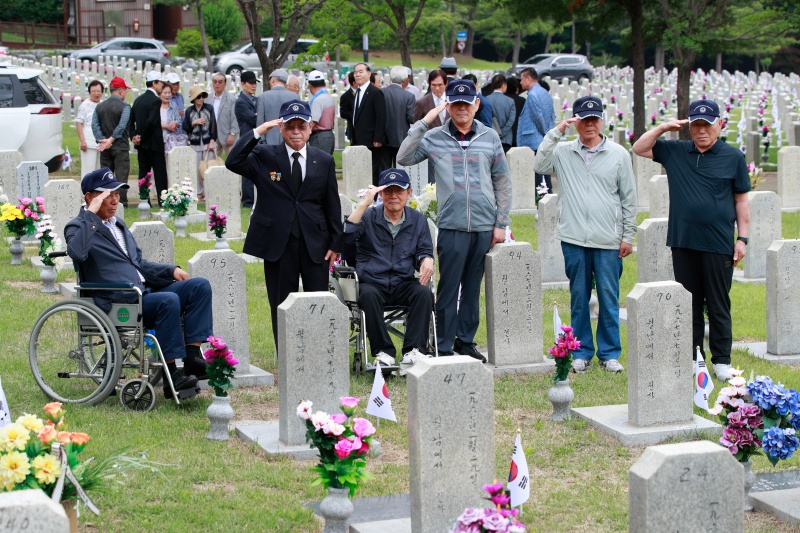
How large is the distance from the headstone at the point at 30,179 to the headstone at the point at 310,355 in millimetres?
9262

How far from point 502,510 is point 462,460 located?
1.12 meters

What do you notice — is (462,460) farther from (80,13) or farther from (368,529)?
(80,13)

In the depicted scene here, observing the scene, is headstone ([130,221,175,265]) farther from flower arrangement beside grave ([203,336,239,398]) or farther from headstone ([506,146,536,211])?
headstone ([506,146,536,211])

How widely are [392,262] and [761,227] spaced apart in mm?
5455

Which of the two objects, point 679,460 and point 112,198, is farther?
point 112,198

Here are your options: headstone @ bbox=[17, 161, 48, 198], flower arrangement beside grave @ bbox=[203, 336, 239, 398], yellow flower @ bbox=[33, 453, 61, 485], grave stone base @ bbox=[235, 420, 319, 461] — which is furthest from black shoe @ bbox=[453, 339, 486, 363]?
headstone @ bbox=[17, 161, 48, 198]

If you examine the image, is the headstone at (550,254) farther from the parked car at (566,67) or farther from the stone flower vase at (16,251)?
the parked car at (566,67)

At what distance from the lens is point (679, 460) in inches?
187

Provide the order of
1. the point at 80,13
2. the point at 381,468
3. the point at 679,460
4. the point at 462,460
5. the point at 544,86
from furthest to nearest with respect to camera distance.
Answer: the point at 80,13
the point at 544,86
the point at 381,468
the point at 462,460
the point at 679,460

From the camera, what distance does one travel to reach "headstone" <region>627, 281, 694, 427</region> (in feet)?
25.2

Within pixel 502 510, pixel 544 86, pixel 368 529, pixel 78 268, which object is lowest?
pixel 368 529

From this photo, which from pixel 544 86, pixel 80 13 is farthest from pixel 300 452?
pixel 80 13

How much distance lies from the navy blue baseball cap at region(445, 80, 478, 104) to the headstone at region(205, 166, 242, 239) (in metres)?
6.58

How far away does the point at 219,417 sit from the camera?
752 centimetres
